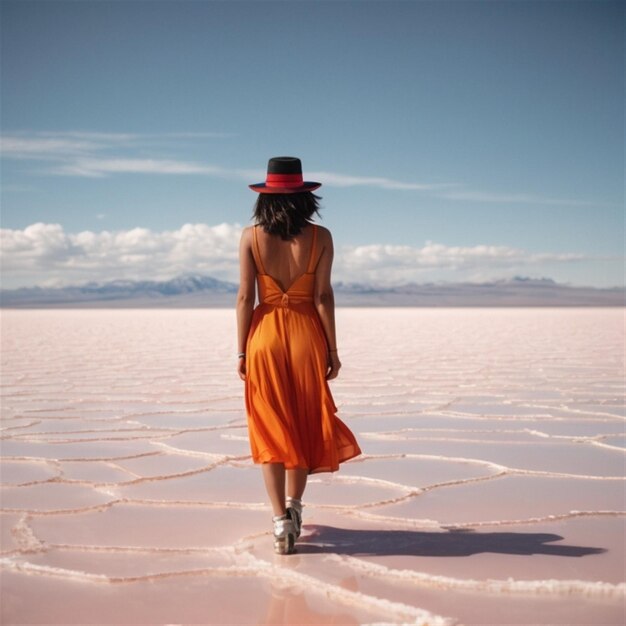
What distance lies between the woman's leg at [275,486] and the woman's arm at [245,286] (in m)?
0.28

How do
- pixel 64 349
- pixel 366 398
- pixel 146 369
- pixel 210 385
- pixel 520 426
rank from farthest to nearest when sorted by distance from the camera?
pixel 64 349 → pixel 146 369 → pixel 210 385 → pixel 366 398 → pixel 520 426

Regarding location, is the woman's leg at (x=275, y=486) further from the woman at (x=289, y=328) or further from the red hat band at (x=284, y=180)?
the red hat band at (x=284, y=180)

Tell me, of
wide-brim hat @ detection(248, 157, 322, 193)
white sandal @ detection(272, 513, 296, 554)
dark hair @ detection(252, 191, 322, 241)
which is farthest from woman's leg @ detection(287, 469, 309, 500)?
wide-brim hat @ detection(248, 157, 322, 193)

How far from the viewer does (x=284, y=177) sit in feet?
8.52

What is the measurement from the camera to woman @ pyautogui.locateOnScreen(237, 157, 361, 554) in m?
2.58

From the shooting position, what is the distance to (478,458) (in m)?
3.91

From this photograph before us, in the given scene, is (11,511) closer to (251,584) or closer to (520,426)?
(251,584)

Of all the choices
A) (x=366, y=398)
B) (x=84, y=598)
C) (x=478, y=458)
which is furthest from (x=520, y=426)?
(x=84, y=598)

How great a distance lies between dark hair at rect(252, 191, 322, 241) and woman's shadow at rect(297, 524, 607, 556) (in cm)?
90

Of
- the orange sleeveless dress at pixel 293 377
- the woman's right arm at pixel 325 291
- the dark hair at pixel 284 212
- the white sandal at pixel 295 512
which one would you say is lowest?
the white sandal at pixel 295 512

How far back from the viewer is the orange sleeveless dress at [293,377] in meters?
2.58

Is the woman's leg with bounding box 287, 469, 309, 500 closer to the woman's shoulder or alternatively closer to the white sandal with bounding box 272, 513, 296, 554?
the white sandal with bounding box 272, 513, 296, 554

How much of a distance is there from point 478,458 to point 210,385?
3524 mm

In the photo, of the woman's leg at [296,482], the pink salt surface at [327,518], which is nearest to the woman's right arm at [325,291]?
the woman's leg at [296,482]
